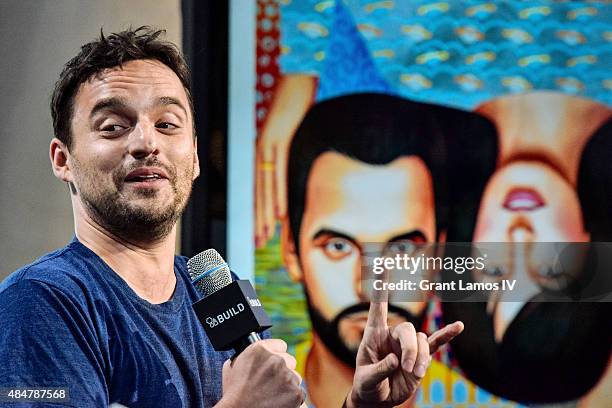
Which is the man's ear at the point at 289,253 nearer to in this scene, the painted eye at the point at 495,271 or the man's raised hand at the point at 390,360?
the painted eye at the point at 495,271

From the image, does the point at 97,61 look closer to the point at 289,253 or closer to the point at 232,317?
the point at 232,317

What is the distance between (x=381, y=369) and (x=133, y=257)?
1.49ft

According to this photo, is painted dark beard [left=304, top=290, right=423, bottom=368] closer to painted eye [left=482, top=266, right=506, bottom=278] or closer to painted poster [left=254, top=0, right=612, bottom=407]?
painted poster [left=254, top=0, right=612, bottom=407]

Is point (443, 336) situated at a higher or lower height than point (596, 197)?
lower

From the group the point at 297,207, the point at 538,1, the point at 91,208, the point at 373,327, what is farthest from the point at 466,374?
the point at 91,208

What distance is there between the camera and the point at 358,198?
7.17ft

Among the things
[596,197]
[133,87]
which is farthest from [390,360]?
[596,197]

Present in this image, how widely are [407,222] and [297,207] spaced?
0.96ft

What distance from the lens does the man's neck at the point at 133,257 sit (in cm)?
129

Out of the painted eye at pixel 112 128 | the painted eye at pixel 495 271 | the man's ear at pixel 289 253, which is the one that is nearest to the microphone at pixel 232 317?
the painted eye at pixel 112 128

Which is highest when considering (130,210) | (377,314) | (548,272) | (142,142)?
(142,142)

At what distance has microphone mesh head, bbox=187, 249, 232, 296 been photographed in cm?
118

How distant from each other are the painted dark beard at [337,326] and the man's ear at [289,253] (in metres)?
0.05

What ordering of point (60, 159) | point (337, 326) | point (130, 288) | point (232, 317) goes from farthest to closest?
point (337, 326), point (60, 159), point (130, 288), point (232, 317)
